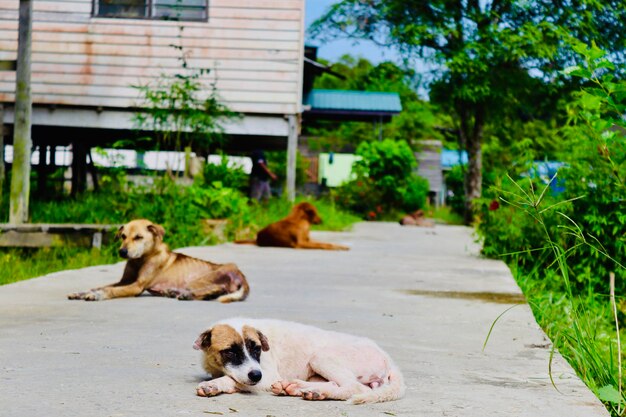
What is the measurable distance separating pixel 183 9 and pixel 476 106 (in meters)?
13.3

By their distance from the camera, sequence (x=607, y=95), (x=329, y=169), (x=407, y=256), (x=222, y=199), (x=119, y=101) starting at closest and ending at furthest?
(x=607, y=95)
(x=407, y=256)
(x=222, y=199)
(x=119, y=101)
(x=329, y=169)

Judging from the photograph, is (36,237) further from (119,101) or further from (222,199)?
(119,101)

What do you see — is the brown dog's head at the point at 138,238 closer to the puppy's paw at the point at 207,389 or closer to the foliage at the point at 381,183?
the puppy's paw at the point at 207,389

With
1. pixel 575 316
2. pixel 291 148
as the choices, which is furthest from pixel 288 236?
pixel 575 316

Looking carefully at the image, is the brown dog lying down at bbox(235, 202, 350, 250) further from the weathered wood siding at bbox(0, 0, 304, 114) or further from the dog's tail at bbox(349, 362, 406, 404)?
the dog's tail at bbox(349, 362, 406, 404)

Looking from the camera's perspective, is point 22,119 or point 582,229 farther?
point 22,119

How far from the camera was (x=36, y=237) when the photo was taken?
12.2 m

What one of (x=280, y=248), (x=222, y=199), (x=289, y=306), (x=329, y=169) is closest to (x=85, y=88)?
(x=222, y=199)

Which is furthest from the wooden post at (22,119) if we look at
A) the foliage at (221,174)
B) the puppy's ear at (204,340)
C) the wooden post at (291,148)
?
the puppy's ear at (204,340)

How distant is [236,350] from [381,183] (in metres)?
27.3

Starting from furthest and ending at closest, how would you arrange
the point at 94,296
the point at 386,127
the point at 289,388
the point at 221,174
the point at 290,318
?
the point at 386,127, the point at 221,174, the point at 94,296, the point at 290,318, the point at 289,388

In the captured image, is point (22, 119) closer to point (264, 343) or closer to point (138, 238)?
point (138, 238)

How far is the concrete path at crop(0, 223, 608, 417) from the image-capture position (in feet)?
13.4

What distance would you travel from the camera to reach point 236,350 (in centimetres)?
427
